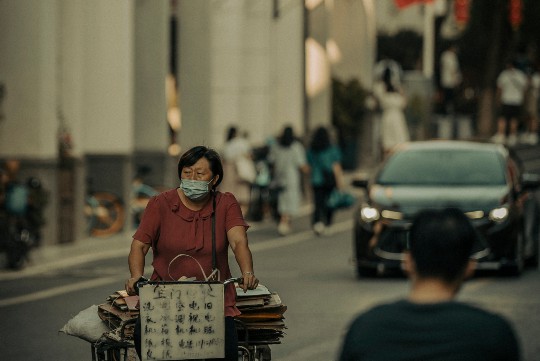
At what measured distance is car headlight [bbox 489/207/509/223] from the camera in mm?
17031

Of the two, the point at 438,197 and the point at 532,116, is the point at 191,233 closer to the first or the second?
the point at 438,197

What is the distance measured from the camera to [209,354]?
700cm

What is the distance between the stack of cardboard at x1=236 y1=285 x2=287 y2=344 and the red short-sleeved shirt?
0.60ft

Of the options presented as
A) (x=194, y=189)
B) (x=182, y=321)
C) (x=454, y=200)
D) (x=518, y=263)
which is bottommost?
(x=518, y=263)

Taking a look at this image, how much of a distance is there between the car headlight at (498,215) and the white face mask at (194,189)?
10002 millimetres

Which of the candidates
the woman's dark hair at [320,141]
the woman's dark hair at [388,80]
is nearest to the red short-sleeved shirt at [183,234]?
the woman's dark hair at [320,141]

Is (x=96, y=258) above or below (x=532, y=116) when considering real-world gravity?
below

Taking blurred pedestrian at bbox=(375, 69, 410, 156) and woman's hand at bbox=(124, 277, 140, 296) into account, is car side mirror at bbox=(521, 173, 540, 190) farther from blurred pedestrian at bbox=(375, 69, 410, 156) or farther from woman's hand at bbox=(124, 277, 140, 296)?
blurred pedestrian at bbox=(375, 69, 410, 156)

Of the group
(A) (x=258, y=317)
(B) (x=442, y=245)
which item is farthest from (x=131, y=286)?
(B) (x=442, y=245)

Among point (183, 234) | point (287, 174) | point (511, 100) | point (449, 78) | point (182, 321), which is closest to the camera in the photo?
point (182, 321)

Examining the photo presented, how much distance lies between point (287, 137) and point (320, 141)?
69 centimetres

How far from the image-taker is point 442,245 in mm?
4555

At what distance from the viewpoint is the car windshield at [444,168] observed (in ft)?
58.4

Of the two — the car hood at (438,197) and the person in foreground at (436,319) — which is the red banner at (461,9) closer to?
the car hood at (438,197)
